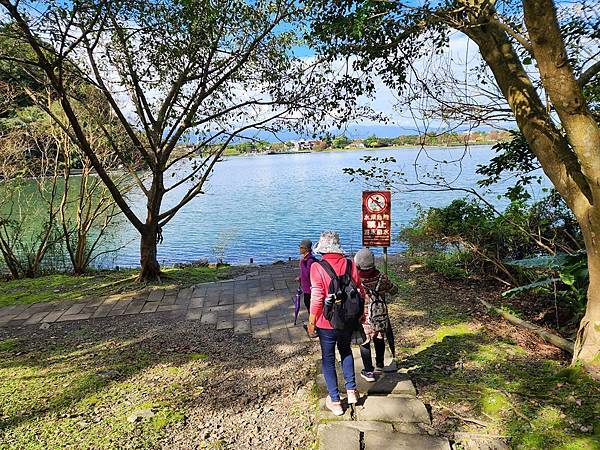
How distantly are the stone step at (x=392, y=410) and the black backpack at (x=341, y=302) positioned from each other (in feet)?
1.88

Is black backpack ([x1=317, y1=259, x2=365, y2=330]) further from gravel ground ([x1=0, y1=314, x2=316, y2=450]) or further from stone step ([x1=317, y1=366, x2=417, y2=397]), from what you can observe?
gravel ground ([x1=0, y1=314, x2=316, y2=450])

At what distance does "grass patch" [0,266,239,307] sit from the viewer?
6.66 m

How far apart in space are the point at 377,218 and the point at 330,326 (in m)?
2.26

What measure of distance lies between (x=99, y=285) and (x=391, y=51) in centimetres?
590

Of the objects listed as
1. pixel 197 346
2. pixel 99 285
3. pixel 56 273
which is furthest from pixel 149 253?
pixel 56 273

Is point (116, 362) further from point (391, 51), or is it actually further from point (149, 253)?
point (391, 51)

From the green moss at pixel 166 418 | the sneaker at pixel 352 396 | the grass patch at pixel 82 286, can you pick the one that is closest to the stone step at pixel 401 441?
the sneaker at pixel 352 396

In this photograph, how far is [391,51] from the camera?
4.62m

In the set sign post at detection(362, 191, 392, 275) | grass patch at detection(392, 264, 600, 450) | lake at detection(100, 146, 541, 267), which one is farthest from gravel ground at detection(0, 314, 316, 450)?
lake at detection(100, 146, 541, 267)

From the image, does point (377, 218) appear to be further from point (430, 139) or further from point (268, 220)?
point (268, 220)

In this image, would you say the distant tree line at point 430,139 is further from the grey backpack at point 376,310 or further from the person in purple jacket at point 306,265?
the grey backpack at point 376,310

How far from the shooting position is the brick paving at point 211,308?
497cm

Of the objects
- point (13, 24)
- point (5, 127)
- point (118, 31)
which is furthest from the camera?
point (5, 127)

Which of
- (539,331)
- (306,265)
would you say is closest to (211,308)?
(306,265)
